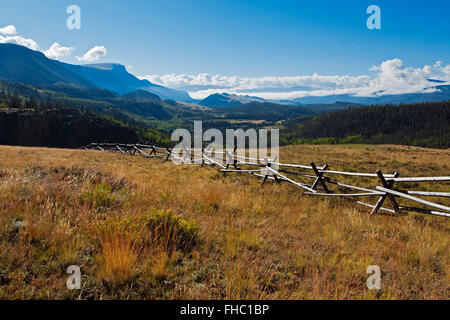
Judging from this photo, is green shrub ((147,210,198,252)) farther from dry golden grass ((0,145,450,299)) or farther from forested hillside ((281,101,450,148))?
forested hillside ((281,101,450,148))

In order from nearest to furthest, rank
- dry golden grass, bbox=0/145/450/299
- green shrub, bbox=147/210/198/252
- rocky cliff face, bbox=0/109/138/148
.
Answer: dry golden grass, bbox=0/145/450/299, green shrub, bbox=147/210/198/252, rocky cliff face, bbox=0/109/138/148

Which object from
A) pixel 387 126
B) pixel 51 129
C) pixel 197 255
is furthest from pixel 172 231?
pixel 387 126

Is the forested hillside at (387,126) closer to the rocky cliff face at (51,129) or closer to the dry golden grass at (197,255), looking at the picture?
the rocky cliff face at (51,129)

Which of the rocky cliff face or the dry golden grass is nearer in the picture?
the dry golden grass

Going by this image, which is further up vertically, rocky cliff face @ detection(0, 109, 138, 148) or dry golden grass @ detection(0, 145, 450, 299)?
rocky cliff face @ detection(0, 109, 138, 148)

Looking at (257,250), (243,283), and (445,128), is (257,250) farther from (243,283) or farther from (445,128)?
(445,128)

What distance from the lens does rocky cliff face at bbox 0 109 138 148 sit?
73000mm

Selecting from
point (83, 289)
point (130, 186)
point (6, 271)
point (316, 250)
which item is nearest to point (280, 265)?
point (316, 250)

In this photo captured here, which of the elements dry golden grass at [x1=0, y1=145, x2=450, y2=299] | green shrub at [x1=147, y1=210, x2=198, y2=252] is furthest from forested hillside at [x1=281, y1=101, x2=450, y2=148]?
green shrub at [x1=147, y1=210, x2=198, y2=252]

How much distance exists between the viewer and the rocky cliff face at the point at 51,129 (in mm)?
73000

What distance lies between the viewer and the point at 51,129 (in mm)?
78188

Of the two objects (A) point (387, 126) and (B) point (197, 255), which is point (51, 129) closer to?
(B) point (197, 255)

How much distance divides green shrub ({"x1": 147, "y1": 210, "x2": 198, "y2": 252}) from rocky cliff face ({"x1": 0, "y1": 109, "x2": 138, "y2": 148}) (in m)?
93.6

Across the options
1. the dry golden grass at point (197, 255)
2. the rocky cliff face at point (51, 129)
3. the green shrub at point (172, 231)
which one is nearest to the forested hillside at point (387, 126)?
the rocky cliff face at point (51, 129)
